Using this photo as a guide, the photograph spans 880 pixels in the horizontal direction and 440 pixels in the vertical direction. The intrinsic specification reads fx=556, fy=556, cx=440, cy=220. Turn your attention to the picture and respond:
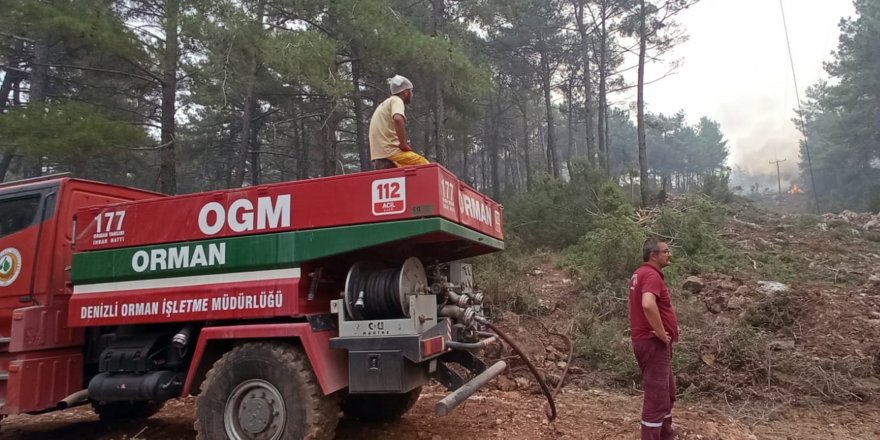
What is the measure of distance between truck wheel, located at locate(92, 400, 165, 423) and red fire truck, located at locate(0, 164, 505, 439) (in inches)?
40.8

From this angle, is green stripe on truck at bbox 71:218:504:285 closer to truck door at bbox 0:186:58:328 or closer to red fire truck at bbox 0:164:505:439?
red fire truck at bbox 0:164:505:439

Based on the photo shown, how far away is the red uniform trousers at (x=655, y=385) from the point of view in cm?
427

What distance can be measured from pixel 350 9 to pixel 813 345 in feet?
35.2

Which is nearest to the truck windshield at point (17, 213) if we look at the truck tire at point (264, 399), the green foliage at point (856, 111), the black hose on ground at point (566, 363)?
the truck tire at point (264, 399)

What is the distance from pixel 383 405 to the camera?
5.58 m

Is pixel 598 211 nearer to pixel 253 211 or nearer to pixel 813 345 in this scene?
pixel 813 345

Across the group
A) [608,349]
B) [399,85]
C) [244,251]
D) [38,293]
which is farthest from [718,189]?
[38,293]

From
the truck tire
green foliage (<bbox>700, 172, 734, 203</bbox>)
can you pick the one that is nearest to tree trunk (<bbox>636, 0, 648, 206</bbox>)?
green foliage (<bbox>700, 172, 734, 203</bbox>)

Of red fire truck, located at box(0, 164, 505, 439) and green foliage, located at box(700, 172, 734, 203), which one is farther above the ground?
green foliage, located at box(700, 172, 734, 203)

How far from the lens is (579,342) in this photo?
25.9 ft

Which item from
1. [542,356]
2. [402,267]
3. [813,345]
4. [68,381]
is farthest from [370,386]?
[813,345]

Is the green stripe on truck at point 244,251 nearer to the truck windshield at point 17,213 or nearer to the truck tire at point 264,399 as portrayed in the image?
the truck tire at point 264,399

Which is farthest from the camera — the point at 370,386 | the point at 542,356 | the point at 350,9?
the point at 350,9

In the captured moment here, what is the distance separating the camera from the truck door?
214 inches
